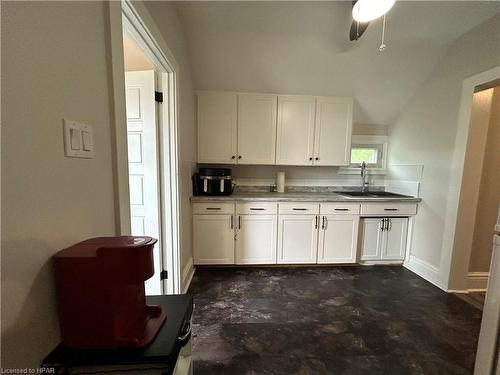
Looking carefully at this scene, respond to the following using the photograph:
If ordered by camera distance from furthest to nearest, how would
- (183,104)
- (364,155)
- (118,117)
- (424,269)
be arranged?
(364,155) < (424,269) < (183,104) < (118,117)

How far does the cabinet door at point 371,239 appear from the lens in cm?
268

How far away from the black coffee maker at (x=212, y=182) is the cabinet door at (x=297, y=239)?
2.54 ft

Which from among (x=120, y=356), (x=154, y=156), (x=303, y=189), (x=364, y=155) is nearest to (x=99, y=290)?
(x=120, y=356)

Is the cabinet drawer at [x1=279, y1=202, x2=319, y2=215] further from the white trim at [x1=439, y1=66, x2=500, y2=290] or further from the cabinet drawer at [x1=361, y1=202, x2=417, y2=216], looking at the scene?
the white trim at [x1=439, y1=66, x2=500, y2=290]

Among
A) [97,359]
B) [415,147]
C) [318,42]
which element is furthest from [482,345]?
[318,42]

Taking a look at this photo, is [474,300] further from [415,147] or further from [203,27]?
[203,27]

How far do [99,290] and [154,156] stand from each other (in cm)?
128

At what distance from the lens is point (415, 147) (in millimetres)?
2713

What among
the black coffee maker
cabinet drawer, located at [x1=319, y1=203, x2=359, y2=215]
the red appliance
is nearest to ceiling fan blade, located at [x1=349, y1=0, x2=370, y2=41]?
cabinet drawer, located at [x1=319, y1=203, x2=359, y2=215]

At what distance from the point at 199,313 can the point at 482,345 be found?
1.75 metres

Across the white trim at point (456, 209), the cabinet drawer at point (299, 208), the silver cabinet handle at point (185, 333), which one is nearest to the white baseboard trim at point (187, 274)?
the cabinet drawer at point (299, 208)

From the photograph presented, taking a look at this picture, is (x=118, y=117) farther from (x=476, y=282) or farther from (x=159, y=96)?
(x=476, y=282)

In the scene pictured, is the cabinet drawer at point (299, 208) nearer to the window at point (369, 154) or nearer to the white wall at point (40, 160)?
the window at point (369, 154)

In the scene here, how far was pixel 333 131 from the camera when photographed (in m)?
2.82
